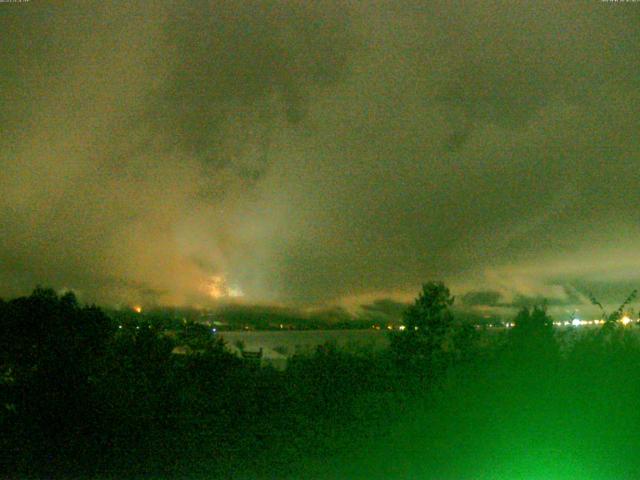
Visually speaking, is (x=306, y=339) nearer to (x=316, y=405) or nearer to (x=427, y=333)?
(x=427, y=333)

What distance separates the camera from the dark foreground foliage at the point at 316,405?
Answer: 29.9 feet

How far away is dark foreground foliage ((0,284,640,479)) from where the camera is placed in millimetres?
9102

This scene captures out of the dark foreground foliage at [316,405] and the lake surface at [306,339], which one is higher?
the lake surface at [306,339]

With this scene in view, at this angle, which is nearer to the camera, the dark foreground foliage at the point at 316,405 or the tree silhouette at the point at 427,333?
the dark foreground foliage at the point at 316,405

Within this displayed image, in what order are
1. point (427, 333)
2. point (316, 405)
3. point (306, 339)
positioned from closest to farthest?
point (316, 405) < point (427, 333) < point (306, 339)

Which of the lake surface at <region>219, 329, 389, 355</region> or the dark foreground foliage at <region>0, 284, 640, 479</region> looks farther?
the lake surface at <region>219, 329, 389, 355</region>

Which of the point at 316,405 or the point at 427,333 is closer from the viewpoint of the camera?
the point at 316,405

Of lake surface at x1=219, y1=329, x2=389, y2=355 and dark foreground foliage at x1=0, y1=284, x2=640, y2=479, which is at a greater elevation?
lake surface at x1=219, y1=329, x2=389, y2=355

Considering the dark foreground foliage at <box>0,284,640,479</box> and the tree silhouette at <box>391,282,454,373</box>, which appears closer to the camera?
the dark foreground foliage at <box>0,284,640,479</box>

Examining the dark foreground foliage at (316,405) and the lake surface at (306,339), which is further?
the lake surface at (306,339)

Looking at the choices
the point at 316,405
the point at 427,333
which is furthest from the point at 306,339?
the point at 316,405

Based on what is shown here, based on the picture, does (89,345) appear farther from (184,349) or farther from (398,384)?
(398,384)

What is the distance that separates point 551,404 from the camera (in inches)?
370

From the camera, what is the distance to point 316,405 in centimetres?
1116
